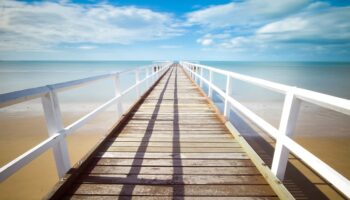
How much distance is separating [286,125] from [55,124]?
2.39 metres

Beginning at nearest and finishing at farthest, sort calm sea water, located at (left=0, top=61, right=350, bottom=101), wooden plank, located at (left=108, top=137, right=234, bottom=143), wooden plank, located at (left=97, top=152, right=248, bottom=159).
Answer: wooden plank, located at (left=97, top=152, right=248, bottom=159) < wooden plank, located at (left=108, top=137, right=234, bottom=143) < calm sea water, located at (left=0, top=61, right=350, bottom=101)

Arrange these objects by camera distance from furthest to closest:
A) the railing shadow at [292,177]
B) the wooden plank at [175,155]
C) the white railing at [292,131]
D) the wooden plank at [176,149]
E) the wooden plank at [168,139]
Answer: the railing shadow at [292,177], the wooden plank at [168,139], the wooden plank at [176,149], the wooden plank at [175,155], the white railing at [292,131]

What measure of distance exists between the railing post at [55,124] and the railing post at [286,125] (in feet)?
7.75

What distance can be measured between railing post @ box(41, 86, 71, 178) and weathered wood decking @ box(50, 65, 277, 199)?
0.17 meters

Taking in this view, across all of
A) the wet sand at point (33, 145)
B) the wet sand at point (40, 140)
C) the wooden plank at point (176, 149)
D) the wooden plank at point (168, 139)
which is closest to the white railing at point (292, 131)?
the wooden plank at point (176, 149)

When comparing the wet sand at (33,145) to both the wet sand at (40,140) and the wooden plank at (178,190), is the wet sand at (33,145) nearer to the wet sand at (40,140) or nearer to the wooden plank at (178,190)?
the wet sand at (40,140)

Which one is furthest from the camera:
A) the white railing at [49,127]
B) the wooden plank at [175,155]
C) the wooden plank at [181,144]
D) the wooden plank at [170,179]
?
the wooden plank at [181,144]

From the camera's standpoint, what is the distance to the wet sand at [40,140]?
4324 mm

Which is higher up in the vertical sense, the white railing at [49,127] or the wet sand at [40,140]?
the white railing at [49,127]

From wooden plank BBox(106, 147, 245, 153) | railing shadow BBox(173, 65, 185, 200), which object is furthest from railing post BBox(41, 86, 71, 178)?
railing shadow BBox(173, 65, 185, 200)

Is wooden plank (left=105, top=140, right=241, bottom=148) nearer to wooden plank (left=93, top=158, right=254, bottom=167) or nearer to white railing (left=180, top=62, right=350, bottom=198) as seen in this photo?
wooden plank (left=93, top=158, right=254, bottom=167)

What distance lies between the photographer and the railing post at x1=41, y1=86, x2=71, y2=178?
1.79 m

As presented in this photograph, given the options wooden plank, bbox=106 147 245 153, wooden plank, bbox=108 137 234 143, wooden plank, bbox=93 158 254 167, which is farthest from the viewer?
wooden plank, bbox=108 137 234 143

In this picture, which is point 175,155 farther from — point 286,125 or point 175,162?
point 286,125
